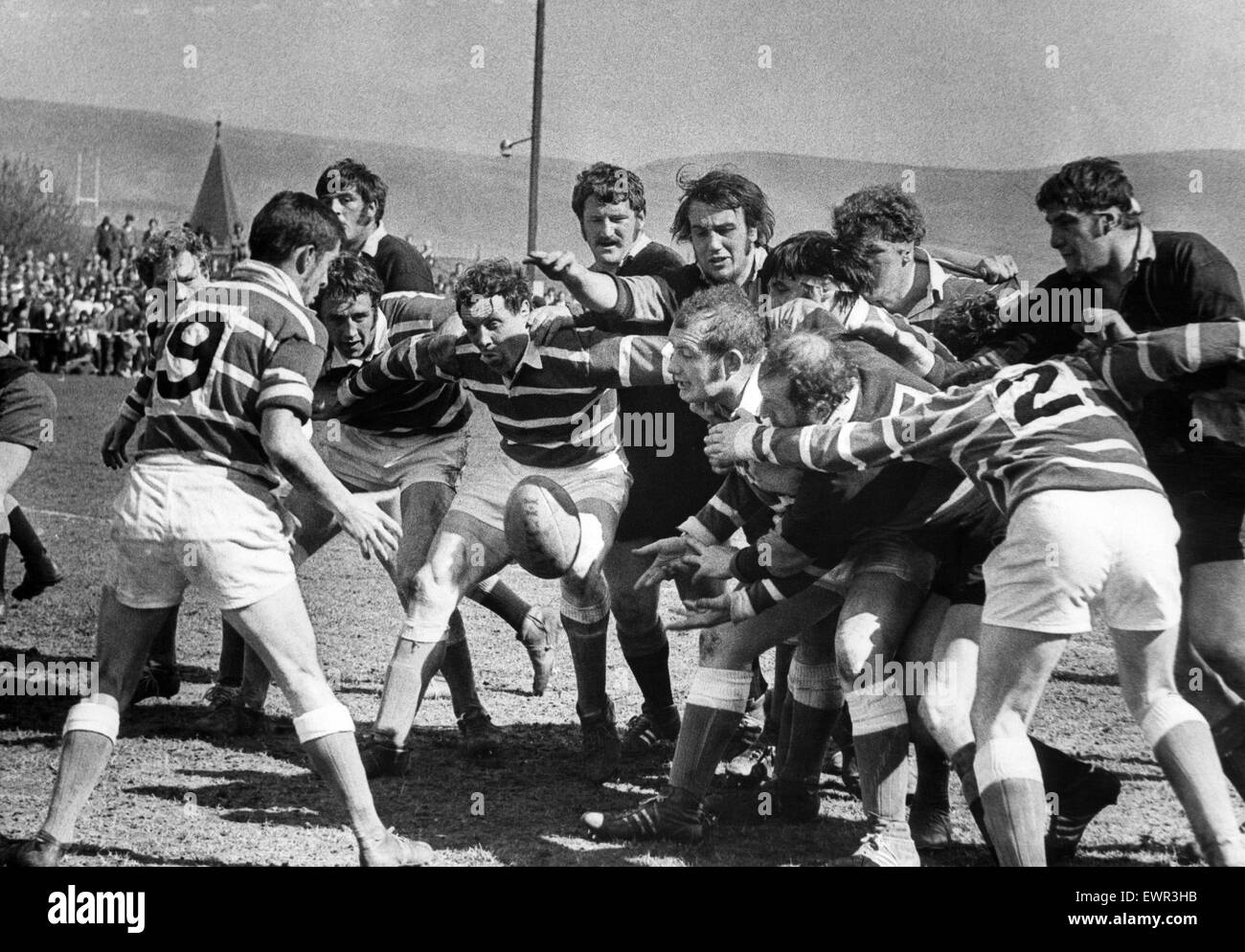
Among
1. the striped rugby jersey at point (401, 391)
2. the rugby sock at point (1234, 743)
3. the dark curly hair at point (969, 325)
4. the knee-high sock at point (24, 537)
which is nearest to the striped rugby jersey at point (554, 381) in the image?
the striped rugby jersey at point (401, 391)

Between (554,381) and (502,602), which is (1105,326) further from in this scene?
(502,602)

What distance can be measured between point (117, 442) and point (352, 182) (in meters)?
1.09

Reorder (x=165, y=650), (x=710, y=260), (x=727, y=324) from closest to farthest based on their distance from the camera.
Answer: (x=727, y=324)
(x=710, y=260)
(x=165, y=650)

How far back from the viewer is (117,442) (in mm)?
4086

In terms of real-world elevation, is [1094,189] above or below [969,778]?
above

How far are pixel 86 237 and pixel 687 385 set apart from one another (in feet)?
8.81

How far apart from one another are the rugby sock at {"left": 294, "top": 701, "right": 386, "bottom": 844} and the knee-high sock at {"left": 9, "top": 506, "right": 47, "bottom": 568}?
2659mm

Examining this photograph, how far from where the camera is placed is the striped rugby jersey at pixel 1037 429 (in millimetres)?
3141

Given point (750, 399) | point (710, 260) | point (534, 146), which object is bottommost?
point (750, 399)

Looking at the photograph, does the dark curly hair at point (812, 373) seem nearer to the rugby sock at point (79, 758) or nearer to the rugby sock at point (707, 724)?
the rugby sock at point (707, 724)

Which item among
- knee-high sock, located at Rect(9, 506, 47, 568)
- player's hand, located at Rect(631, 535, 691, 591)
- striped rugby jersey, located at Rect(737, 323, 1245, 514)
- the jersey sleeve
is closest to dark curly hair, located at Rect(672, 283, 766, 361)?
the jersey sleeve

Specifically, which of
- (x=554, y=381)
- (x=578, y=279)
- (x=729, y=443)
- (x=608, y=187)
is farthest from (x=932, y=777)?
(x=608, y=187)

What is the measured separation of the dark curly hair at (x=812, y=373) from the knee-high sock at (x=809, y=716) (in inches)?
29.5
